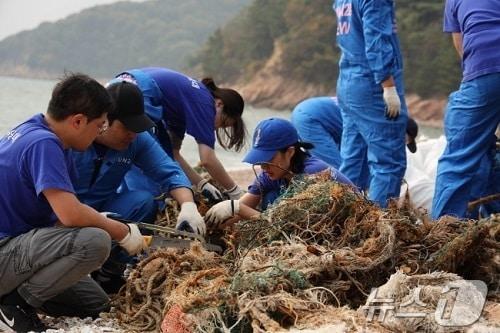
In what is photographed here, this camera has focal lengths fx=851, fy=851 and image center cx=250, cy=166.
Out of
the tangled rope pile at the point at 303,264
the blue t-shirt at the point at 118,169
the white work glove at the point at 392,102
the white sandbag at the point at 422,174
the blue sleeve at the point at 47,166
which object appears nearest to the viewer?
the tangled rope pile at the point at 303,264

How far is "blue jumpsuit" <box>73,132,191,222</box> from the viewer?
14.5 feet

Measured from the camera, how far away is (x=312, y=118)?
6594mm

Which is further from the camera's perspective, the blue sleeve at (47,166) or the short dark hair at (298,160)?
the short dark hair at (298,160)

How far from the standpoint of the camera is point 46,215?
3678 mm

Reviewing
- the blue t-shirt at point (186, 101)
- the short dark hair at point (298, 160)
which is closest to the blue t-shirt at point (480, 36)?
the short dark hair at point (298, 160)

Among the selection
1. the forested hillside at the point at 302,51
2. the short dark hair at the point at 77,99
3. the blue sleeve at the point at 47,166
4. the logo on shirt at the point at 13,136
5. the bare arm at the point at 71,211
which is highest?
the short dark hair at the point at 77,99

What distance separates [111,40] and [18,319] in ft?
329

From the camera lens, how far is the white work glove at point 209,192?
529 cm

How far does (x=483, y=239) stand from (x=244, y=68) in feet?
199

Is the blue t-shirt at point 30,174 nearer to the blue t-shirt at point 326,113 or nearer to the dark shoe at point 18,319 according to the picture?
the dark shoe at point 18,319

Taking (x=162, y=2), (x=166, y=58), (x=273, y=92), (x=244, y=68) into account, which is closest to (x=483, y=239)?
(x=273, y=92)

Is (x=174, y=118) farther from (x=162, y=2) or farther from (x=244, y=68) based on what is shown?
(x=162, y=2)

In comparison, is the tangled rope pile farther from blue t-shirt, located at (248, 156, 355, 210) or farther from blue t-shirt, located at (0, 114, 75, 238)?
blue t-shirt, located at (0, 114, 75, 238)

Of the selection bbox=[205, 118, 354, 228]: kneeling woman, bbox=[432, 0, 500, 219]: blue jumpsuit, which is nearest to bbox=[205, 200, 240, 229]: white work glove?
bbox=[205, 118, 354, 228]: kneeling woman
